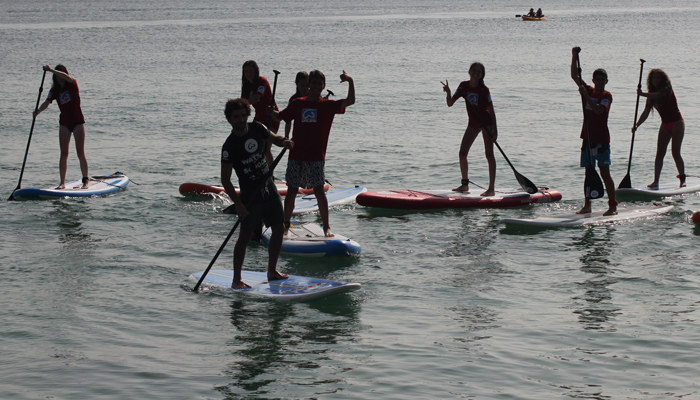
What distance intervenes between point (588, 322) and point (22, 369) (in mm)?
4686

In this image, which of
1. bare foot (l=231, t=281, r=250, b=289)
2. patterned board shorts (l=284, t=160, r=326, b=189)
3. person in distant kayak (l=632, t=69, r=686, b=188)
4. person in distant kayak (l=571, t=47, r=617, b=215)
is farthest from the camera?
person in distant kayak (l=632, t=69, r=686, b=188)

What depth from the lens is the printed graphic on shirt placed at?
29.6 ft

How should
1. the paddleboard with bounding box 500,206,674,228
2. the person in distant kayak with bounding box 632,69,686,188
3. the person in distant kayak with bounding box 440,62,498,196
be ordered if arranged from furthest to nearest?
1. the person in distant kayak with bounding box 632,69,686,188
2. the person in distant kayak with bounding box 440,62,498,196
3. the paddleboard with bounding box 500,206,674,228

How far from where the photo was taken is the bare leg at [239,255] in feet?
25.2

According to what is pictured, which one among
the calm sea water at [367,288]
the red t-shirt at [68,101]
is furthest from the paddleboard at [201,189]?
the red t-shirt at [68,101]

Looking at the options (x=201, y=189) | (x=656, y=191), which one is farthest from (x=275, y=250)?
(x=656, y=191)

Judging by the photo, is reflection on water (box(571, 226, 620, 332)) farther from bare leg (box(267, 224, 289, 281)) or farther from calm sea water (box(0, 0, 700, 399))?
bare leg (box(267, 224, 289, 281))

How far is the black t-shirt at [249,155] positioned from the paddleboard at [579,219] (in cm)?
419

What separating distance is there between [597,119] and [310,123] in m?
3.72

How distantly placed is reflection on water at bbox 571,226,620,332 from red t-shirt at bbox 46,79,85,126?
287 inches

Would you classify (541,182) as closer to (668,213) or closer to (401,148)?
(668,213)

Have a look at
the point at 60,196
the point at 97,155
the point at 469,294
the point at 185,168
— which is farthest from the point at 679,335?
the point at 97,155

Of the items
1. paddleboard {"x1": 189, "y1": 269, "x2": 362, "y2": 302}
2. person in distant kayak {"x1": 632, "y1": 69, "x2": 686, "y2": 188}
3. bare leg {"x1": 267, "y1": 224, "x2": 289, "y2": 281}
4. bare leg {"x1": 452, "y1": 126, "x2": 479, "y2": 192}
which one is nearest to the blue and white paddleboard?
bare leg {"x1": 452, "y1": 126, "x2": 479, "y2": 192}

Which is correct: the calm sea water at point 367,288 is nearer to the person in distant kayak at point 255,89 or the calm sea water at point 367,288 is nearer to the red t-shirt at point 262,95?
the red t-shirt at point 262,95
